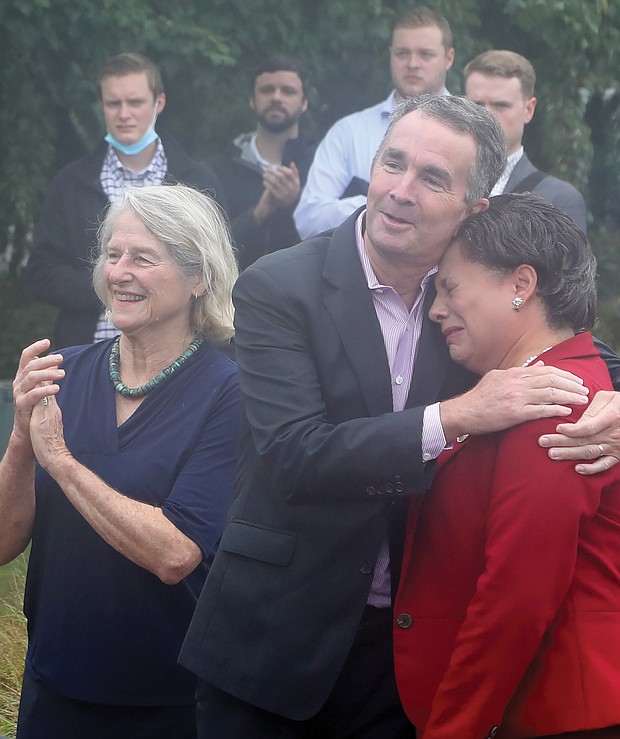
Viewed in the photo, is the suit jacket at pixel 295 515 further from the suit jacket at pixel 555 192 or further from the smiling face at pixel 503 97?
the smiling face at pixel 503 97

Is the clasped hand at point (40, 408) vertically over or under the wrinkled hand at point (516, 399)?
under

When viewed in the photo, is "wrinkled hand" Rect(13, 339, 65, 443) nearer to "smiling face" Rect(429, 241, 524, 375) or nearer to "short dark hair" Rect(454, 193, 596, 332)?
"smiling face" Rect(429, 241, 524, 375)

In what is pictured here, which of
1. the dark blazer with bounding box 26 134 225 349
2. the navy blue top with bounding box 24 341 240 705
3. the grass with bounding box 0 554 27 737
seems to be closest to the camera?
the navy blue top with bounding box 24 341 240 705

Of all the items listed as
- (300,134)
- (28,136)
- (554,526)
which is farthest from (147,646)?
→ (28,136)

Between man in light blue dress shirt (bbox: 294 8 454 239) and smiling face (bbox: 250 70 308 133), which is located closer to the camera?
man in light blue dress shirt (bbox: 294 8 454 239)

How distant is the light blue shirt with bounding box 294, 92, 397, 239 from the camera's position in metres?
5.54

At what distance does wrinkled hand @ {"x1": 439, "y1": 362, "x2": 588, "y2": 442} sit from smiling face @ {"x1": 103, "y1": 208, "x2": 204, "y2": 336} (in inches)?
43.0

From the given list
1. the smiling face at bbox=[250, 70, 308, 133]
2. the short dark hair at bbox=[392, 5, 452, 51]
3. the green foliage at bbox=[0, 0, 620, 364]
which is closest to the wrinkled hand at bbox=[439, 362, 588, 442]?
the short dark hair at bbox=[392, 5, 452, 51]

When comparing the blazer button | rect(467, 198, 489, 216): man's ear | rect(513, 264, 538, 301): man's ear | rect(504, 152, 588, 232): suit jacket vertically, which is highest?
rect(467, 198, 489, 216): man's ear

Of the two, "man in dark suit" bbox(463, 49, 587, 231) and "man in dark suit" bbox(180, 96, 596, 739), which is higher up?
"man in dark suit" bbox(463, 49, 587, 231)

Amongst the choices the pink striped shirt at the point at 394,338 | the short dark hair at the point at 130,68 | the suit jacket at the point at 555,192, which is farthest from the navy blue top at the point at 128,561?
the short dark hair at the point at 130,68

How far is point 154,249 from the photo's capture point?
3.21 metres

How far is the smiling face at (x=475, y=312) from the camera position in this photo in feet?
8.17

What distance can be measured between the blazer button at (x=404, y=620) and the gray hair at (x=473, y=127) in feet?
2.95
